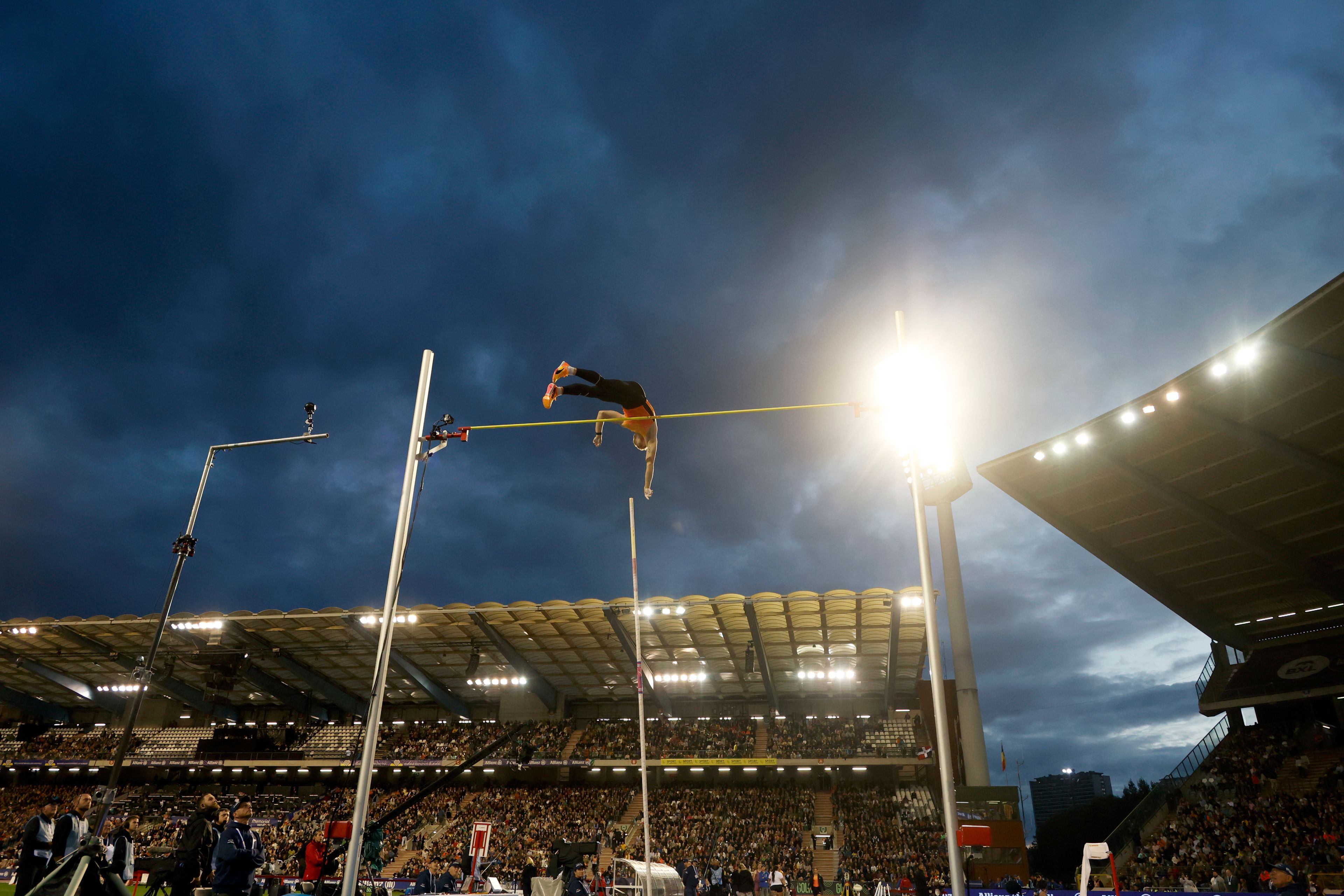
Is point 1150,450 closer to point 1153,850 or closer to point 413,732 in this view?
point 1153,850

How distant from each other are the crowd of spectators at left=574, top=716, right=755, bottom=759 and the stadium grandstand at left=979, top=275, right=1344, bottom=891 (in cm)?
1438

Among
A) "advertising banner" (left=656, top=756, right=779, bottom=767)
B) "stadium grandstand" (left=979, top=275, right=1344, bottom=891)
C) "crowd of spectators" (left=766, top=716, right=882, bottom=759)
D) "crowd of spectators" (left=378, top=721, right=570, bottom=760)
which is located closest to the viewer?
"stadium grandstand" (left=979, top=275, right=1344, bottom=891)

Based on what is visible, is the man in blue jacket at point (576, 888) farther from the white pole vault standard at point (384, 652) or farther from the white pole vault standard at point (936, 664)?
the white pole vault standard at point (936, 664)

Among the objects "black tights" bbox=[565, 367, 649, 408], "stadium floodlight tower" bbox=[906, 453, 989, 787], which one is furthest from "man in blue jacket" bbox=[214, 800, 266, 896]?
"stadium floodlight tower" bbox=[906, 453, 989, 787]

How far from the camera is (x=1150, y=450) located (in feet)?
63.1

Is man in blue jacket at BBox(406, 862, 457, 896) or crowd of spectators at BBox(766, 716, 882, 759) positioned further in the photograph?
crowd of spectators at BBox(766, 716, 882, 759)

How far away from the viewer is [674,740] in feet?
106

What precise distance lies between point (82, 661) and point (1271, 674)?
162 ft

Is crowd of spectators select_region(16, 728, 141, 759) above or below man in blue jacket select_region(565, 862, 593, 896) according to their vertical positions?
above

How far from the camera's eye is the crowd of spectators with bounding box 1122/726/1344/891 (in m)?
19.5

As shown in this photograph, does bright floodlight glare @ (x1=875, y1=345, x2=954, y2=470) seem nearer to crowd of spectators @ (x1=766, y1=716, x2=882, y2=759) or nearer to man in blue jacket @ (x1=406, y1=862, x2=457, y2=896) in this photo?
man in blue jacket @ (x1=406, y1=862, x2=457, y2=896)

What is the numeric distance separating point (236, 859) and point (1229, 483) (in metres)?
23.5

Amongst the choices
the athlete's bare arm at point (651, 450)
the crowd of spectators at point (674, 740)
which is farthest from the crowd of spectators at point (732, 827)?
the athlete's bare arm at point (651, 450)

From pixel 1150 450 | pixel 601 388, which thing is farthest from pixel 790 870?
pixel 601 388
